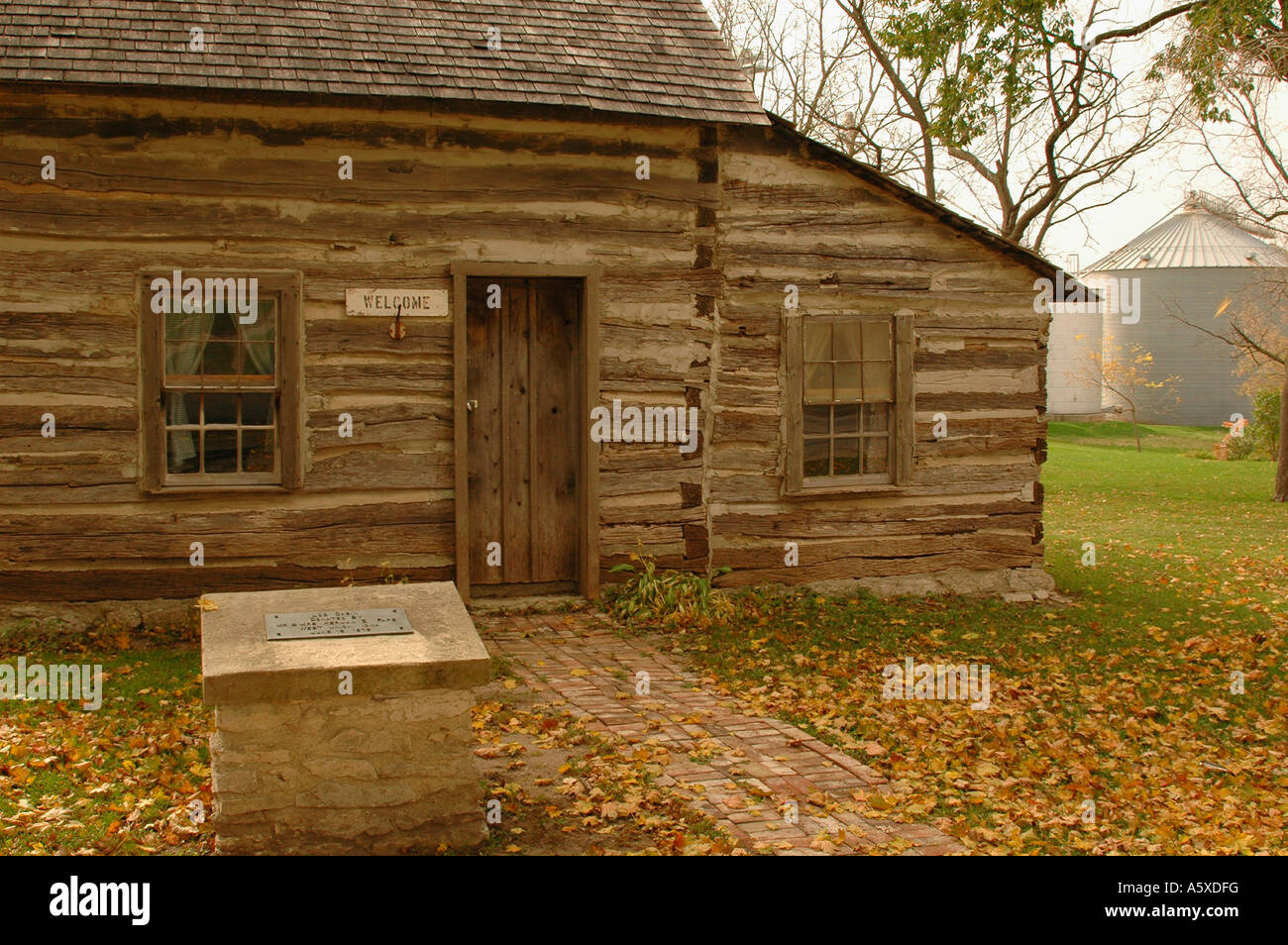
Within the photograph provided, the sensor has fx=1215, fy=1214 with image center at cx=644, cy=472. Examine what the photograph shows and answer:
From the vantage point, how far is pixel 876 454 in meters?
11.0

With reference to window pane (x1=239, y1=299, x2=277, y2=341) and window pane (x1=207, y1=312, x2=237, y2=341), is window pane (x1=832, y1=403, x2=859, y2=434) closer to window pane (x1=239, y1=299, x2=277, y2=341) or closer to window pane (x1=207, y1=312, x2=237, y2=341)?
window pane (x1=239, y1=299, x2=277, y2=341)

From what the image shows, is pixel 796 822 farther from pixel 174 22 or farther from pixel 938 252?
pixel 174 22

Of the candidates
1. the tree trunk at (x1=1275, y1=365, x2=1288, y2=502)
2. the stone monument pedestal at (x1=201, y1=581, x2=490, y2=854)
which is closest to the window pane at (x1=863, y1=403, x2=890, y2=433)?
the stone monument pedestal at (x1=201, y1=581, x2=490, y2=854)

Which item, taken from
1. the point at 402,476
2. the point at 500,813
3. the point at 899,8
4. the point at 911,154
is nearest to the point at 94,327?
the point at 402,476

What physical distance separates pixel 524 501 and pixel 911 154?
19.1m

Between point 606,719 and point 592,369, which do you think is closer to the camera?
point 606,719

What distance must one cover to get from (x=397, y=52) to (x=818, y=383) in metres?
4.43

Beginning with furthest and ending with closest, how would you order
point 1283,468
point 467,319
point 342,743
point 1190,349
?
point 1190,349, point 1283,468, point 467,319, point 342,743

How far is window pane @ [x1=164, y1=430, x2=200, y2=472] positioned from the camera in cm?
914

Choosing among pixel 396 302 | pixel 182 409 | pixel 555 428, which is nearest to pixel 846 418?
pixel 555 428

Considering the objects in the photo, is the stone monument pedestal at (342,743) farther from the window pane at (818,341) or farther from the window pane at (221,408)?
the window pane at (818,341)

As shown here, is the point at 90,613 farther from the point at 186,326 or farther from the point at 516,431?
the point at 516,431

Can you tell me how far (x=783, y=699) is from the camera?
25.3ft
